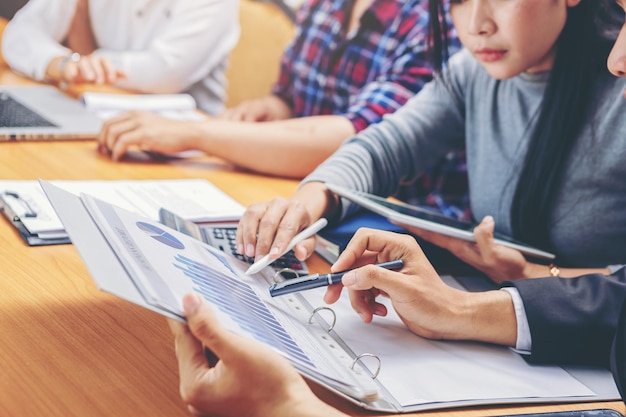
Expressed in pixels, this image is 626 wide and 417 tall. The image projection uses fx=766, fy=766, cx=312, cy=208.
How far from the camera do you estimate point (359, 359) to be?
0.73m

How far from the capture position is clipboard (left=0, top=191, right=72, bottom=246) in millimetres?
942

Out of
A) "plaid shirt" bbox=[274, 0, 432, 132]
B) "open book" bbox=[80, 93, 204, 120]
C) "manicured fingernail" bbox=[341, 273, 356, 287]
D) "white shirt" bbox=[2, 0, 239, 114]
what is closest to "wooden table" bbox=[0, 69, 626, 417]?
"manicured fingernail" bbox=[341, 273, 356, 287]

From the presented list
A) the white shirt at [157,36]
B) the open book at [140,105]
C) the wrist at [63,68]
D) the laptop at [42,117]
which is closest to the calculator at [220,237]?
the laptop at [42,117]

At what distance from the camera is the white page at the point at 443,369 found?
70cm

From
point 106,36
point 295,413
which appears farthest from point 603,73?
point 106,36

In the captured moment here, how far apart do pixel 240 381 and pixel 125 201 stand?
1.84 feet

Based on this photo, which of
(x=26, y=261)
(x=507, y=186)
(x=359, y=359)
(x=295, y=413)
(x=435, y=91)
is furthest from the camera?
(x=435, y=91)

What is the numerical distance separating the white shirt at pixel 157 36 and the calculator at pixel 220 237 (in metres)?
1.18

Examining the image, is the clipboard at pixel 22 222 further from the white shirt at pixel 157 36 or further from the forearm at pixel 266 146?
the white shirt at pixel 157 36

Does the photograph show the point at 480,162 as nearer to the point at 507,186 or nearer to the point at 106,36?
the point at 507,186

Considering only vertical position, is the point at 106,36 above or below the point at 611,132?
below

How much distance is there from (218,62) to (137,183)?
1.22 meters

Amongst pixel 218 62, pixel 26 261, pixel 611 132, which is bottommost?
pixel 218 62

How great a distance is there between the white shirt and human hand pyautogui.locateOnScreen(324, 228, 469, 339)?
1.41 meters
